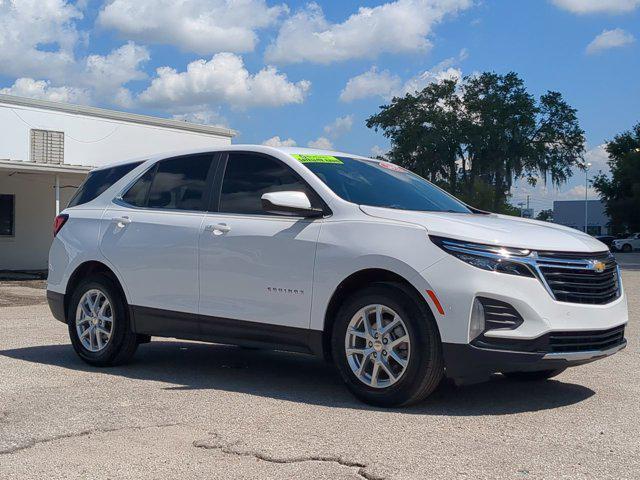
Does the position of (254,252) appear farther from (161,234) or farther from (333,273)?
(161,234)

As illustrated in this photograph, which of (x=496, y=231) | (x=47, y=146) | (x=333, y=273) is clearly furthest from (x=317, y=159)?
(x=47, y=146)

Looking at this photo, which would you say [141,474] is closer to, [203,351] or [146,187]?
[146,187]

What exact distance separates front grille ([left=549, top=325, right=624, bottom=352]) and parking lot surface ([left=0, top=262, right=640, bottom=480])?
443 mm

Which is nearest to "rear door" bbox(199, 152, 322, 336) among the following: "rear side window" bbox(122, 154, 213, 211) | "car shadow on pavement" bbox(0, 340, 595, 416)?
"rear side window" bbox(122, 154, 213, 211)

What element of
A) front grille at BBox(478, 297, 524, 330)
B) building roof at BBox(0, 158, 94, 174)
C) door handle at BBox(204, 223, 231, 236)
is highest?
building roof at BBox(0, 158, 94, 174)

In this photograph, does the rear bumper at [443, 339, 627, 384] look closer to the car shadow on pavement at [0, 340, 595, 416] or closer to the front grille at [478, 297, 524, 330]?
the front grille at [478, 297, 524, 330]

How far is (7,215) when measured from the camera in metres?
23.6

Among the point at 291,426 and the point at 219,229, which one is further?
Answer: the point at 219,229

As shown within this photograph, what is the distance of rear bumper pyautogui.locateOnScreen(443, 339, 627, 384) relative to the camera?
5211 mm

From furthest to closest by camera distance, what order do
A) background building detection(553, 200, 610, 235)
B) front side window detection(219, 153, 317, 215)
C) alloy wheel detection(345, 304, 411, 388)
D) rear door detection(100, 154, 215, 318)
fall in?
background building detection(553, 200, 610, 235) → rear door detection(100, 154, 215, 318) → front side window detection(219, 153, 317, 215) → alloy wheel detection(345, 304, 411, 388)

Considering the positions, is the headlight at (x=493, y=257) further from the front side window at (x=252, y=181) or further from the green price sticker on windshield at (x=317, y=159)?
the green price sticker on windshield at (x=317, y=159)

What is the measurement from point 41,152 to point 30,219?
79.8 inches

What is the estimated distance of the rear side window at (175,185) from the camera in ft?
22.9

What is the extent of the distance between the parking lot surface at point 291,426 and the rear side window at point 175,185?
1470 millimetres
